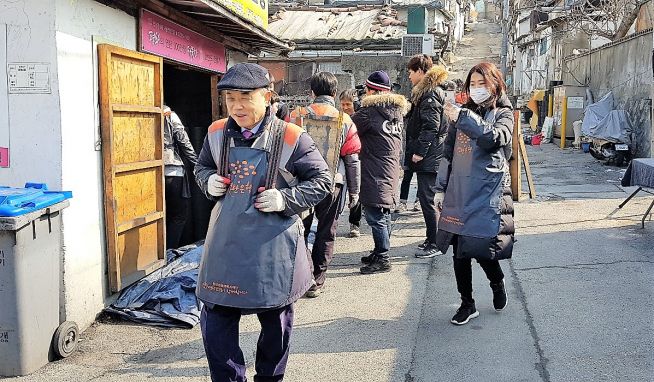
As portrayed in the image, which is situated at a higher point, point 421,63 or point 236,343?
point 421,63

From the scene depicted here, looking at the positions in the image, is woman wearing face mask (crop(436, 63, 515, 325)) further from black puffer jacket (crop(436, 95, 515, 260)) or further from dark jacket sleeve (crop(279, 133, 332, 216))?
dark jacket sleeve (crop(279, 133, 332, 216))

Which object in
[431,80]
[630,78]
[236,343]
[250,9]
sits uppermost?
[250,9]

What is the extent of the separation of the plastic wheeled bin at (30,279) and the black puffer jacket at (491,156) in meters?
2.68

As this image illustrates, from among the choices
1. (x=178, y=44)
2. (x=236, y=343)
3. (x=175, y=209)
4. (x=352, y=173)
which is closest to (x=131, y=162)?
(x=175, y=209)

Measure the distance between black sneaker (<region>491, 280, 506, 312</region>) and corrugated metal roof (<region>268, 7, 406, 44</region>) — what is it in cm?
1263

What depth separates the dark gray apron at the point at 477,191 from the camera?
4.21m

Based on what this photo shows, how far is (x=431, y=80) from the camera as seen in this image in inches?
254

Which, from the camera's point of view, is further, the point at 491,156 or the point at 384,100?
the point at 384,100

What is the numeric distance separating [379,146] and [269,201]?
327 cm

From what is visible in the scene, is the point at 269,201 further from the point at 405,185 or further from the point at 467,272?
the point at 405,185

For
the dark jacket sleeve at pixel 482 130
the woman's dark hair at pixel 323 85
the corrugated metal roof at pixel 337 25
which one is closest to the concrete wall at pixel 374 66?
the corrugated metal roof at pixel 337 25

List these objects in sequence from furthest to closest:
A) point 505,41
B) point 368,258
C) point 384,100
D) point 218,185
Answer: point 505,41 < point 368,258 < point 384,100 < point 218,185

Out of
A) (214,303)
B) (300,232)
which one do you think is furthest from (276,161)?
(214,303)

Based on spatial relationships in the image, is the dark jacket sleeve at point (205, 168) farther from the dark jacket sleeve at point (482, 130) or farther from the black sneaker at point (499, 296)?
the black sneaker at point (499, 296)
